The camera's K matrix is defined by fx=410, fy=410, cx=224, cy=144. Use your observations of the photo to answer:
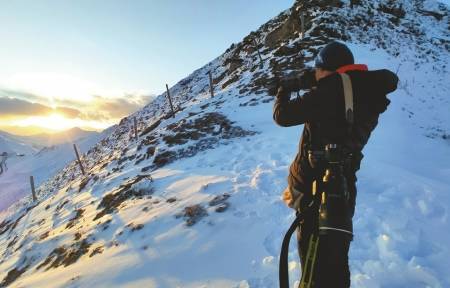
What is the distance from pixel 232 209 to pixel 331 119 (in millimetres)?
5293

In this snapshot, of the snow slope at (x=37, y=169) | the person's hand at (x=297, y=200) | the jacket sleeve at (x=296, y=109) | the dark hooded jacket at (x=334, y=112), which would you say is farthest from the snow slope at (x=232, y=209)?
the snow slope at (x=37, y=169)

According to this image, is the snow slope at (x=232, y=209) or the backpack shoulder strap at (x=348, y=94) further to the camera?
the snow slope at (x=232, y=209)

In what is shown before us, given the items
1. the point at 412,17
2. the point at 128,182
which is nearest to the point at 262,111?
the point at 128,182

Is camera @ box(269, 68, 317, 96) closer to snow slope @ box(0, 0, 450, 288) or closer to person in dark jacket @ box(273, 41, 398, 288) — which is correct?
person in dark jacket @ box(273, 41, 398, 288)

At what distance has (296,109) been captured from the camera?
335 cm

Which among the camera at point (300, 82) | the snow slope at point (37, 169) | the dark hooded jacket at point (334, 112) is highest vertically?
the camera at point (300, 82)

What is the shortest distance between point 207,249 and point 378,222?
2.89m

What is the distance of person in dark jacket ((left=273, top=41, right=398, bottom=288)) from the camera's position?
122 inches

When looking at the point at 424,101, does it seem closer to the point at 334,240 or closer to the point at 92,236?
the point at 92,236

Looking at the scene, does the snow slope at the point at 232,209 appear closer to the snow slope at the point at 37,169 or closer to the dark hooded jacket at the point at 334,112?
the dark hooded jacket at the point at 334,112

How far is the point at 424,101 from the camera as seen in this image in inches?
722

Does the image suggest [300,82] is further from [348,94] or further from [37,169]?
[37,169]

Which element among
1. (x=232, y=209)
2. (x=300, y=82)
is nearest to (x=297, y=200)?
(x=300, y=82)

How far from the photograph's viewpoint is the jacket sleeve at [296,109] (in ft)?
10.8
